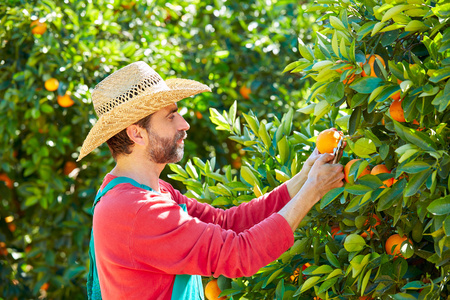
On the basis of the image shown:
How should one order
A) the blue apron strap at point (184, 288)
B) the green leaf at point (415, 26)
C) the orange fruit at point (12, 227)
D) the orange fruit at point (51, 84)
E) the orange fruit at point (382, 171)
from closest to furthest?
the green leaf at point (415, 26)
the orange fruit at point (382, 171)
the blue apron strap at point (184, 288)
the orange fruit at point (51, 84)
the orange fruit at point (12, 227)

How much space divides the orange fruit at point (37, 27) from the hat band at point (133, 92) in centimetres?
144

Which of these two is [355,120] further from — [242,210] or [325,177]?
[242,210]

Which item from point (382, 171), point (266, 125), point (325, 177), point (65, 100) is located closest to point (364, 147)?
point (382, 171)

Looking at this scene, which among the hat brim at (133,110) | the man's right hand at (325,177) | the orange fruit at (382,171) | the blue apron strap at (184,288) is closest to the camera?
the orange fruit at (382,171)

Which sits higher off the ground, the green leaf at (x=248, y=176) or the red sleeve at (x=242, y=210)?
the green leaf at (x=248, y=176)

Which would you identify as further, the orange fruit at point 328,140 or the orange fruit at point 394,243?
the orange fruit at point 328,140

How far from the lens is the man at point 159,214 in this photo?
5.01 ft

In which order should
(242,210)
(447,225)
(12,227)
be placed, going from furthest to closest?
(12,227), (242,210), (447,225)

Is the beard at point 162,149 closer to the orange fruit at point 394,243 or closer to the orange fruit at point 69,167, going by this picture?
the orange fruit at point 394,243

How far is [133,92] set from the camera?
1.81 m

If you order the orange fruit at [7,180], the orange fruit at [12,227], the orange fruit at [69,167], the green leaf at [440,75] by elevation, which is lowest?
the orange fruit at [12,227]

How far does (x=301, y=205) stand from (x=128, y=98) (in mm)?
666

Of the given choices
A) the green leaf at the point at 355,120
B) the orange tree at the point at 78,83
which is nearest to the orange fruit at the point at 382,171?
the green leaf at the point at 355,120

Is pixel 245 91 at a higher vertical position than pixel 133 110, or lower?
lower
